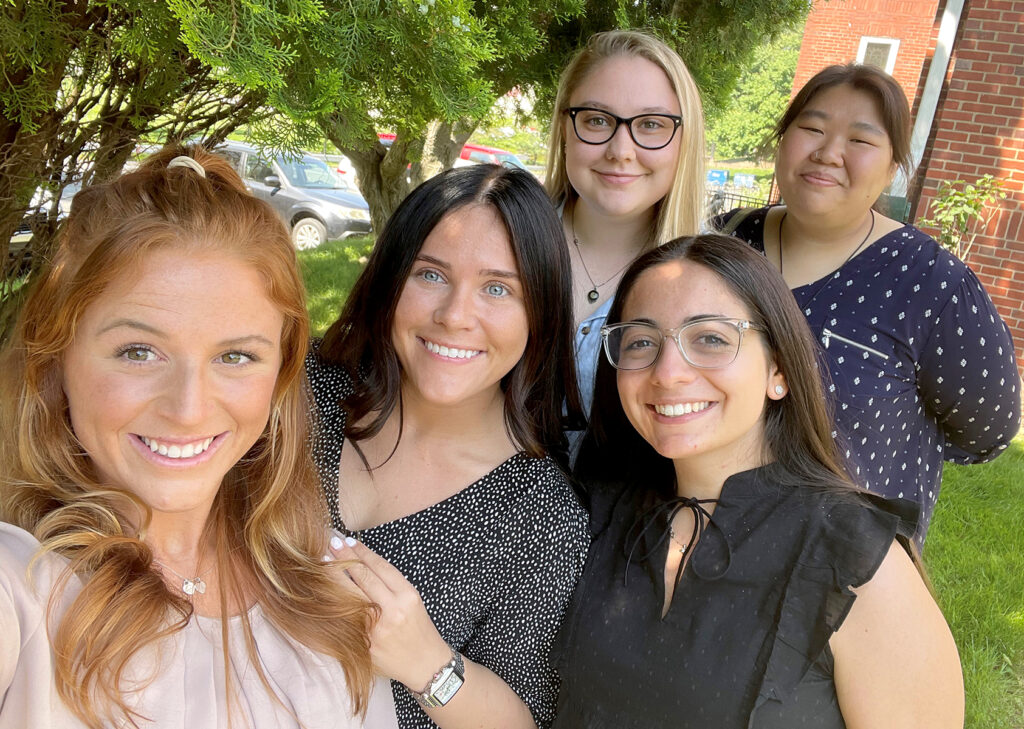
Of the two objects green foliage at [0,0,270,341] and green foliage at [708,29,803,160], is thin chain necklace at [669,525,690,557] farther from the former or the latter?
green foliage at [708,29,803,160]

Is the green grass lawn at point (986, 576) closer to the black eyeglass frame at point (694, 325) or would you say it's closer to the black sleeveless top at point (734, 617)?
the black eyeglass frame at point (694, 325)

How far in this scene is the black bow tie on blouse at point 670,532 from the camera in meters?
1.91

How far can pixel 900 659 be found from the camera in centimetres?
170

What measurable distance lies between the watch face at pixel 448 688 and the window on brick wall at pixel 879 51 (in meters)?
17.8

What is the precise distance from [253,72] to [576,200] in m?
1.90

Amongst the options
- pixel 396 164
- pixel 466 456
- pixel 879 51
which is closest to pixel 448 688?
pixel 466 456

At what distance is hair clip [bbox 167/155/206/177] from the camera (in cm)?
171

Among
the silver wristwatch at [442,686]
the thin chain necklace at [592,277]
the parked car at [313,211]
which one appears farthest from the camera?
the parked car at [313,211]

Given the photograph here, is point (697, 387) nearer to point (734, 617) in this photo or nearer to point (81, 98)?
point (734, 617)

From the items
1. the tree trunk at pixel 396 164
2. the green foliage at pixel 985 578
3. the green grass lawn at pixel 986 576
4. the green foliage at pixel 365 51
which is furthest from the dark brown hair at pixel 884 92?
the green foliage at pixel 985 578

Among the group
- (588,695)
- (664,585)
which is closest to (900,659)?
(664,585)

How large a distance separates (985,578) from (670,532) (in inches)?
130

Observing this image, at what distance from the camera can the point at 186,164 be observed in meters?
1.72

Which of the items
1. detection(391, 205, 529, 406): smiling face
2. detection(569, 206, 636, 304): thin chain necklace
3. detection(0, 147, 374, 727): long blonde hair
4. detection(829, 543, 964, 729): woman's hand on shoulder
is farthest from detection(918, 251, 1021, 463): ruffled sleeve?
detection(0, 147, 374, 727): long blonde hair
